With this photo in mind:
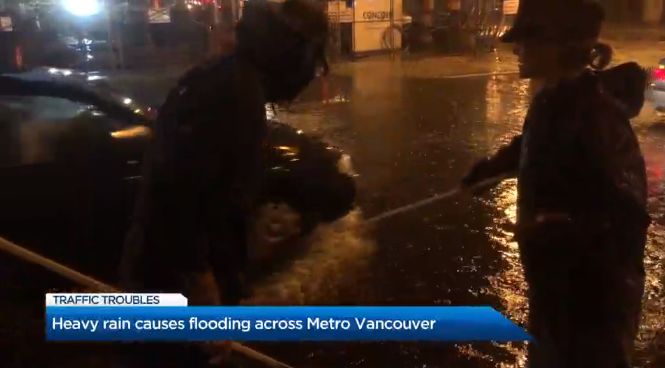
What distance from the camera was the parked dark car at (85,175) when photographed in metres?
3.23

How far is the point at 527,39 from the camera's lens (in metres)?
2.16

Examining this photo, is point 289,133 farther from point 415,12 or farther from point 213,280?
point 415,12

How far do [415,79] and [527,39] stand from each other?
274 inches

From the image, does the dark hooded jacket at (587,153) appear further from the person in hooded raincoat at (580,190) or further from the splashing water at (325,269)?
the splashing water at (325,269)

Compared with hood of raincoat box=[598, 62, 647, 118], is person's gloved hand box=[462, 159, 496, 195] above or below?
below

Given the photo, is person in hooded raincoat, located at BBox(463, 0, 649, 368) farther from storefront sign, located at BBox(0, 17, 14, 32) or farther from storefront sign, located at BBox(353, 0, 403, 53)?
storefront sign, located at BBox(0, 17, 14, 32)

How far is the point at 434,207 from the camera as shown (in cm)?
521

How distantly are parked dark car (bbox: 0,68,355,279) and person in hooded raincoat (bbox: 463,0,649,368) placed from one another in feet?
3.32

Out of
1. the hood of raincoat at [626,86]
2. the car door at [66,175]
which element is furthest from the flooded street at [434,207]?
the car door at [66,175]

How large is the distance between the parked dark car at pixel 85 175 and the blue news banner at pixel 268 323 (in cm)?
44

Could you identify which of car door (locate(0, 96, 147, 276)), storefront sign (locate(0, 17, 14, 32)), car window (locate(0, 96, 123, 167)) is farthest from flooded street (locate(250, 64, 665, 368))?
storefront sign (locate(0, 17, 14, 32))

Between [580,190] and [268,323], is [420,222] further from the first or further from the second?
[580,190]

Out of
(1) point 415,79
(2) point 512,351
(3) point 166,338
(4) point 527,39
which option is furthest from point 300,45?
(1) point 415,79

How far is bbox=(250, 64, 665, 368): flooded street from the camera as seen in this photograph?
3.53 metres
